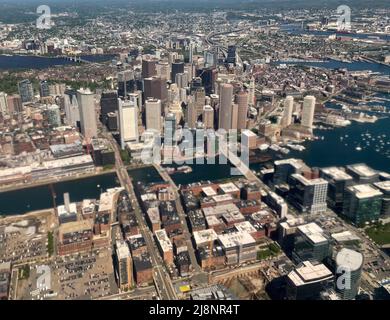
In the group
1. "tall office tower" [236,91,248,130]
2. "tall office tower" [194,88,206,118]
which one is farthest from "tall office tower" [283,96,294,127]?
"tall office tower" [194,88,206,118]

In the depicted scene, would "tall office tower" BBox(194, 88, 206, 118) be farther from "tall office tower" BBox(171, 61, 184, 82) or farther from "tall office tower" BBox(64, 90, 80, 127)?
"tall office tower" BBox(171, 61, 184, 82)

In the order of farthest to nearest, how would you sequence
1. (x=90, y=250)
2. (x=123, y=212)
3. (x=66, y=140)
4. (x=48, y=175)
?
(x=66, y=140), (x=48, y=175), (x=123, y=212), (x=90, y=250)

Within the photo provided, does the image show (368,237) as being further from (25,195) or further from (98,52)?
(98,52)

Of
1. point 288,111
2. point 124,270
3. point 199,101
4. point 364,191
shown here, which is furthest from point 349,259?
point 199,101

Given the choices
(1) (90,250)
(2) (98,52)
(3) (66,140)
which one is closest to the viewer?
(1) (90,250)

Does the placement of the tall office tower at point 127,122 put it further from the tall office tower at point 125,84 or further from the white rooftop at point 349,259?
the white rooftop at point 349,259

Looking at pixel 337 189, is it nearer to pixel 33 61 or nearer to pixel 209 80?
pixel 209 80

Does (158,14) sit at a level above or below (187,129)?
above
